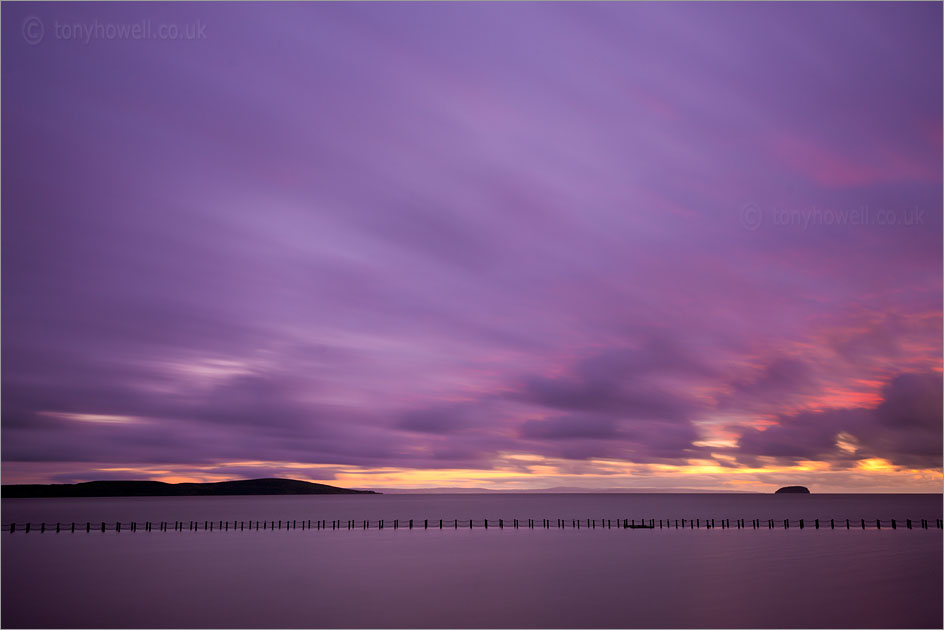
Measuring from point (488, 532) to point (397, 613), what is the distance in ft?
203

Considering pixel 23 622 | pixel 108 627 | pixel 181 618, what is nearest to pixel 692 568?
pixel 181 618

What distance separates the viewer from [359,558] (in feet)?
215

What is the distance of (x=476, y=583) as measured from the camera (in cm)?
5000

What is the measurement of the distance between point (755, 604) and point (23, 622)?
127 ft

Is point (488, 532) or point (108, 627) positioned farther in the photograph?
point (488, 532)

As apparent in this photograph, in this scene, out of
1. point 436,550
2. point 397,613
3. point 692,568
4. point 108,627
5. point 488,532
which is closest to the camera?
point 108,627

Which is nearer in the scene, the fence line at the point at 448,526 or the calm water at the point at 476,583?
the calm water at the point at 476,583

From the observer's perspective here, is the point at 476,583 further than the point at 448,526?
No

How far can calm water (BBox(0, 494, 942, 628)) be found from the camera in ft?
125

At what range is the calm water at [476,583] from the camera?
125 ft

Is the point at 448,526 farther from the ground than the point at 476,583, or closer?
closer

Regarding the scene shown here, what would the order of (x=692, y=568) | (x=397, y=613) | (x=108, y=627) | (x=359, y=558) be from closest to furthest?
(x=108, y=627), (x=397, y=613), (x=692, y=568), (x=359, y=558)

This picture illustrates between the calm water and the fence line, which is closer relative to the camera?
the calm water

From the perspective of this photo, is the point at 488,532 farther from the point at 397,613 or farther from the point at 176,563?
the point at 397,613
